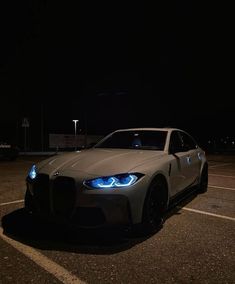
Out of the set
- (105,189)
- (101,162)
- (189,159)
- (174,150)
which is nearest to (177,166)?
(174,150)

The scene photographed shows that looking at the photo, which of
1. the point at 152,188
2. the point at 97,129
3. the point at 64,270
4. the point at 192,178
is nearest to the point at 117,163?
the point at 152,188

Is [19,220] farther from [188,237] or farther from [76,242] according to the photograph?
[188,237]

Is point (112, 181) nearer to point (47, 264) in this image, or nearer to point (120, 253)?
point (120, 253)

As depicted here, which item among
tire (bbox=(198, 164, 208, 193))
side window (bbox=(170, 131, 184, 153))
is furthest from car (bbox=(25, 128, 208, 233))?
tire (bbox=(198, 164, 208, 193))

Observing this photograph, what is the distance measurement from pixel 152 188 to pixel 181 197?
1718 mm

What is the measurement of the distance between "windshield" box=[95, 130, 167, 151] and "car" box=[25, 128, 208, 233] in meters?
Result: 0.47

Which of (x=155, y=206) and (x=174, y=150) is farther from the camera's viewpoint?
(x=174, y=150)

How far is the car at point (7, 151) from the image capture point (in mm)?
18844

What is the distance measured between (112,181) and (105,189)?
6.3 inches

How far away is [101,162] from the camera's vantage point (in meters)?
4.76

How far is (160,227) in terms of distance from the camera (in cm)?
510

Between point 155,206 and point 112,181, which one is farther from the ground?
point 112,181

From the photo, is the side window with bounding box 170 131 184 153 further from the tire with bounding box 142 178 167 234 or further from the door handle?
the tire with bounding box 142 178 167 234

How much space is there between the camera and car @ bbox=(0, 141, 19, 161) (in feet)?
61.8
